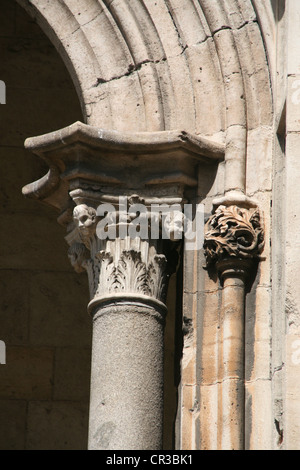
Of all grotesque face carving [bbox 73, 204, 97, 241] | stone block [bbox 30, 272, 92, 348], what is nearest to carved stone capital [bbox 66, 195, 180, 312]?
grotesque face carving [bbox 73, 204, 97, 241]

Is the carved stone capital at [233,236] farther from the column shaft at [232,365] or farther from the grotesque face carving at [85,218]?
the grotesque face carving at [85,218]

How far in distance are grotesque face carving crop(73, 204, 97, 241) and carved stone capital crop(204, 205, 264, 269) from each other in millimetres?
608

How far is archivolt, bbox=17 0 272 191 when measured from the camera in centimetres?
857

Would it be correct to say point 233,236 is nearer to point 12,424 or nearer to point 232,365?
point 232,365

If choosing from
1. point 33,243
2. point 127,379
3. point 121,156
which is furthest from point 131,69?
point 33,243

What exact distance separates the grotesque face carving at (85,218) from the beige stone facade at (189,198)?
0.04 feet

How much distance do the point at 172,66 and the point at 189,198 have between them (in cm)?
76

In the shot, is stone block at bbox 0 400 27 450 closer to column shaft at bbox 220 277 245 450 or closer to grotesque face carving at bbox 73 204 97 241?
grotesque face carving at bbox 73 204 97 241

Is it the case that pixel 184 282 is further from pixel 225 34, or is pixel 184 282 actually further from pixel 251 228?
pixel 225 34

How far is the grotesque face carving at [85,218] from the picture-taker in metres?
8.35

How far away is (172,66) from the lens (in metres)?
8.70

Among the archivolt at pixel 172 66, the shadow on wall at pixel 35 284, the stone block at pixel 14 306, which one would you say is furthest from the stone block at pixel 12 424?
the archivolt at pixel 172 66
